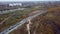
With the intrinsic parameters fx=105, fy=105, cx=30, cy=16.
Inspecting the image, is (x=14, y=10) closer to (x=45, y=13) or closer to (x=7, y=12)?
(x=7, y=12)

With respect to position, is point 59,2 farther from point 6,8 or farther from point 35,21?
point 6,8

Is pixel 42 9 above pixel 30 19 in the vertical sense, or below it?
above

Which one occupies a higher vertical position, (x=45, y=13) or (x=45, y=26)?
(x=45, y=13)

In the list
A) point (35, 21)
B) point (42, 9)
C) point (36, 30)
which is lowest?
point (36, 30)

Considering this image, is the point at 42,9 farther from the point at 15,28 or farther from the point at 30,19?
the point at 15,28

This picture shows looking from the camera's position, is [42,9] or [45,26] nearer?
[45,26]

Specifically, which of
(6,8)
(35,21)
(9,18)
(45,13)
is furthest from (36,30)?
(6,8)

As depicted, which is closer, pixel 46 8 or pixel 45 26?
pixel 45 26

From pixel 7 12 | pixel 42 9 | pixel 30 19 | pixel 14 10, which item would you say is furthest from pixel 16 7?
pixel 42 9
